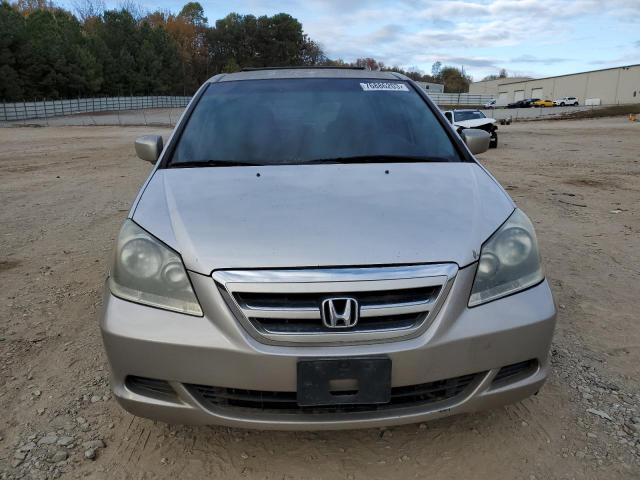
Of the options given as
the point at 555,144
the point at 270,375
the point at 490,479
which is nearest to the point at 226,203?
the point at 270,375

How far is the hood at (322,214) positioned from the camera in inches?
72.6

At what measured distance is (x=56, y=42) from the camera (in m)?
55.0

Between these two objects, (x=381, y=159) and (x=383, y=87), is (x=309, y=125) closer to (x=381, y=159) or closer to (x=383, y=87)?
(x=381, y=159)

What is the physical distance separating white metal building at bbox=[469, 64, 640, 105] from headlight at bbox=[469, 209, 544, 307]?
7602cm

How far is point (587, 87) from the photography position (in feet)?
244

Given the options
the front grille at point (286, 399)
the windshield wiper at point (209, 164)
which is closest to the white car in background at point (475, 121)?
the windshield wiper at point (209, 164)

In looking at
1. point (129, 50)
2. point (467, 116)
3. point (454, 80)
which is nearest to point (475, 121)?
point (467, 116)

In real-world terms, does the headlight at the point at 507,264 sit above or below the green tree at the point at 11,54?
below

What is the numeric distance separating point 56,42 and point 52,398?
6300 cm

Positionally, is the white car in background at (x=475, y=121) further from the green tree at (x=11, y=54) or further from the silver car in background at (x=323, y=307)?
the green tree at (x=11, y=54)

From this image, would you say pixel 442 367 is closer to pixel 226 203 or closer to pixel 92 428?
pixel 226 203

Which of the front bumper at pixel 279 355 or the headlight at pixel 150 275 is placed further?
the headlight at pixel 150 275

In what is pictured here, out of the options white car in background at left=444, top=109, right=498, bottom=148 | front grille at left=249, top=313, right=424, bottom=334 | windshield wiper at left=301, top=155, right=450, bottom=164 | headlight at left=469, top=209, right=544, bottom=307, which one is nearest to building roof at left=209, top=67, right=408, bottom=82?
windshield wiper at left=301, top=155, right=450, bottom=164

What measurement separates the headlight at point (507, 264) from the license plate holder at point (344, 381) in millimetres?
423
